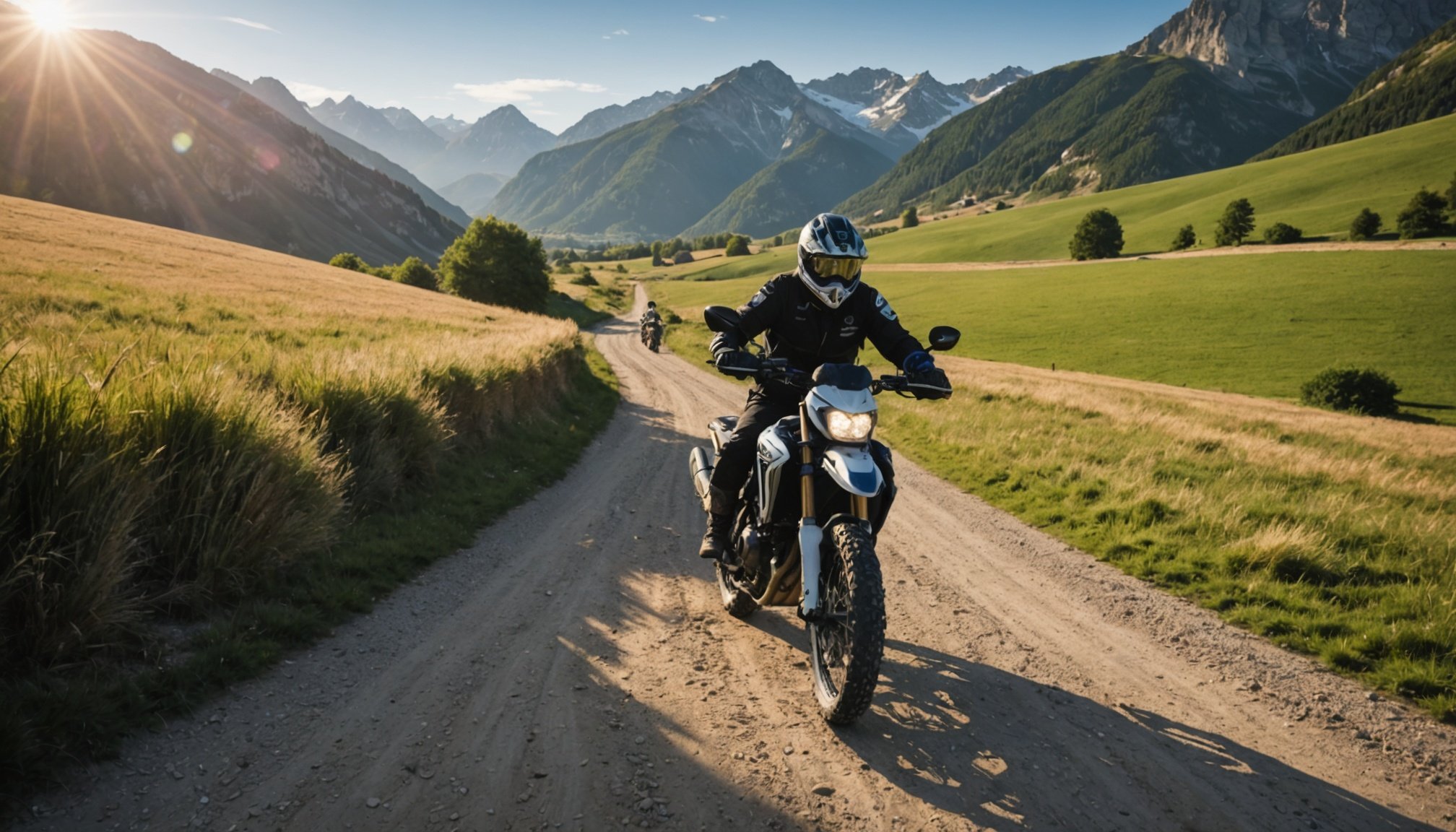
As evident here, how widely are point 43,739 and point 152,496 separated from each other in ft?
6.65

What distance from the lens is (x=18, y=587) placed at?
3613 mm

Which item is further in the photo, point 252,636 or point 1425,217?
point 1425,217

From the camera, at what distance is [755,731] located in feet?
13.6

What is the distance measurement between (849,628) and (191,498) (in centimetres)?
487

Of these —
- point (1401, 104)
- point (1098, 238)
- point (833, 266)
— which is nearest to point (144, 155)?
point (1098, 238)

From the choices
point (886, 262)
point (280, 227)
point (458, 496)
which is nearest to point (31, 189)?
point (280, 227)

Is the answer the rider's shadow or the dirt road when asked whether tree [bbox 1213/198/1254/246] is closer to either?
the dirt road

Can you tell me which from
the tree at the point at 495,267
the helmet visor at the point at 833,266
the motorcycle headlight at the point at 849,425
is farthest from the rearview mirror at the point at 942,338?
the tree at the point at 495,267

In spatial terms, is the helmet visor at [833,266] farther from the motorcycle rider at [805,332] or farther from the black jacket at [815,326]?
the black jacket at [815,326]

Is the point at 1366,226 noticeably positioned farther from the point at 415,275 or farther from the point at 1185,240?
the point at 415,275

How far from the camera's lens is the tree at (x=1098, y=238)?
89.6 m

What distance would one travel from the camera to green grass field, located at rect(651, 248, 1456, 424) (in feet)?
128

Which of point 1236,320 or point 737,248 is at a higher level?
point 737,248

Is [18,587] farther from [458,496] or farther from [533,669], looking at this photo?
[458,496]
